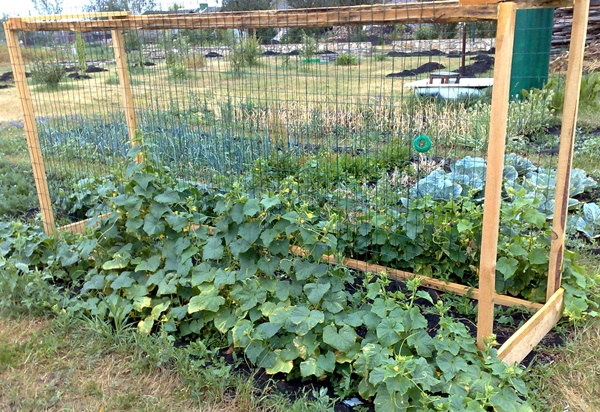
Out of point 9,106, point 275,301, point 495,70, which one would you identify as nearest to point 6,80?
point 9,106

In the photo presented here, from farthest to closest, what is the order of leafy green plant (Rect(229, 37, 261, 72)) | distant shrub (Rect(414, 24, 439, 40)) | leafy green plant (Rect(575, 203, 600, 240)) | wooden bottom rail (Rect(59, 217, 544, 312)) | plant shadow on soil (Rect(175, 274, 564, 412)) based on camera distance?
leafy green plant (Rect(229, 37, 261, 72)) < leafy green plant (Rect(575, 203, 600, 240)) < distant shrub (Rect(414, 24, 439, 40)) < wooden bottom rail (Rect(59, 217, 544, 312)) < plant shadow on soil (Rect(175, 274, 564, 412))

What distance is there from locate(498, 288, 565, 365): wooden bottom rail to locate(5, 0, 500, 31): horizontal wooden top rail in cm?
159

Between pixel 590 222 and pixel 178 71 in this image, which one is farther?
pixel 178 71

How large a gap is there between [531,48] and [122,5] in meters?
5.94

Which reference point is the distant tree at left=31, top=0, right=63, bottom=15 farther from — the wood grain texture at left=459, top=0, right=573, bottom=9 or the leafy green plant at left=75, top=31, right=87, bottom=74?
the wood grain texture at left=459, top=0, right=573, bottom=9

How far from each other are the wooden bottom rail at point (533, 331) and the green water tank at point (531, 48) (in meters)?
5.07

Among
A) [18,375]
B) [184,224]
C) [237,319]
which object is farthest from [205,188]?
[18,375]

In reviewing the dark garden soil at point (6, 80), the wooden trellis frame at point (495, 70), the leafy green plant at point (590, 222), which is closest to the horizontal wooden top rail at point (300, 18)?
the wooden trellis frame at point (495, 70)

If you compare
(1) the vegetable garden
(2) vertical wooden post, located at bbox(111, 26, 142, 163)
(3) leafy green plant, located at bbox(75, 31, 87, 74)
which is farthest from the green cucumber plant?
(3) leafy green plant, located at bbox(75, 31, 87, 74)

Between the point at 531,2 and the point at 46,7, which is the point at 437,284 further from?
the point at 46,7

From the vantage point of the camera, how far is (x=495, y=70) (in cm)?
235

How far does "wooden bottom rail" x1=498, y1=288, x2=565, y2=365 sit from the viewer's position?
110 inches

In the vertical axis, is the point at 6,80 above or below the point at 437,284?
above

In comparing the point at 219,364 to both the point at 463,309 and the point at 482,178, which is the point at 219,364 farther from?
the point at 482,178
